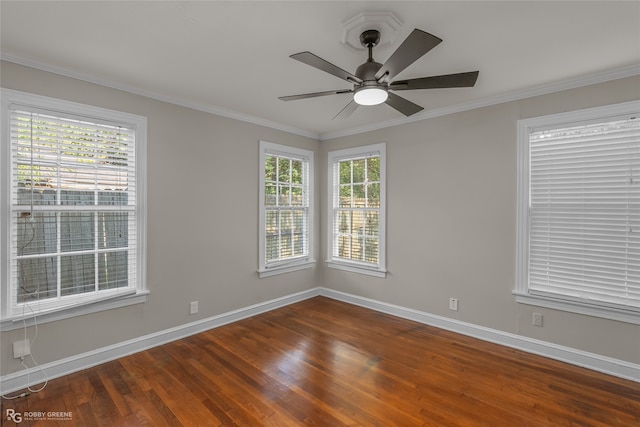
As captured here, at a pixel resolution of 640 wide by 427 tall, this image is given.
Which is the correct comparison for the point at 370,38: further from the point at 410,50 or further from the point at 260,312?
the point at 260,312

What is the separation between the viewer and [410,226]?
3.88 m

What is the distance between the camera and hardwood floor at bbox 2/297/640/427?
206 centimetres

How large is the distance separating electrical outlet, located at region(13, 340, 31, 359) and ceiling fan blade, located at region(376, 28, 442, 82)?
329cm

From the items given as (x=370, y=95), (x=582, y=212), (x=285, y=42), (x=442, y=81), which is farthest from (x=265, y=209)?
(x=582, y=212)

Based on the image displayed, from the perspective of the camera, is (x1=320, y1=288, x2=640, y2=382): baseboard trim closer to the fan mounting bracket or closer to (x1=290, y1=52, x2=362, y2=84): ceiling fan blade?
(x1=290, y1=52, x2=362, y2=84): ceiling fan blade

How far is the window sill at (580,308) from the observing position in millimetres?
2545

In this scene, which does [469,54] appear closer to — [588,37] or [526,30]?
[526,30]

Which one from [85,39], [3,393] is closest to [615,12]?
[85,39]

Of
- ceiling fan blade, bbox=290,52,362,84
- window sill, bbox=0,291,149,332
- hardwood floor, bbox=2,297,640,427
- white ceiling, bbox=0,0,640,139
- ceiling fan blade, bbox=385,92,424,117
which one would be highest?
white ceiling, bbox=0,0,640,139

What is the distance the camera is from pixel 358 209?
14.5ft

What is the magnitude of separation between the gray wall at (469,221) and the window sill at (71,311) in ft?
9.40

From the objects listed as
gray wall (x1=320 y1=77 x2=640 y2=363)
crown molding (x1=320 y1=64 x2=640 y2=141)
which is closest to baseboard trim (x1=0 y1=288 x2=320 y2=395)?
gray wall (x1=320 y1=77 x2=640 y2=363)

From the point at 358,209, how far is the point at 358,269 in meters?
0.87

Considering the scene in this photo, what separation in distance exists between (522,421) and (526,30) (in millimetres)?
2579
